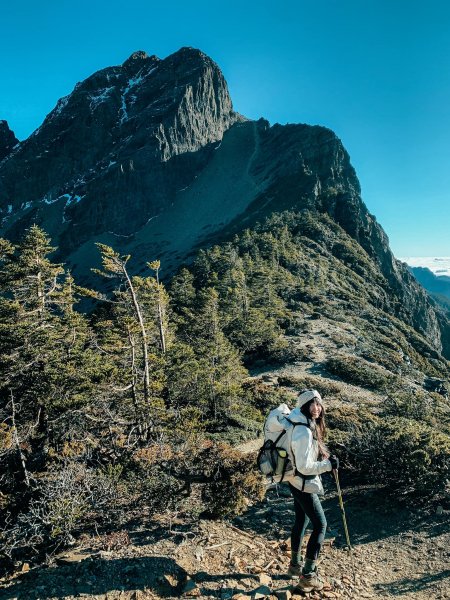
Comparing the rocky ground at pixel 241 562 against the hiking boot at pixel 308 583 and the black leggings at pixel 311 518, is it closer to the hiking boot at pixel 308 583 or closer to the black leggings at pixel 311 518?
the hiking boot at pixel 308 583

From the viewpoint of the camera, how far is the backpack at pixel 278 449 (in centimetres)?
468

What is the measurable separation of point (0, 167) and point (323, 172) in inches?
5244

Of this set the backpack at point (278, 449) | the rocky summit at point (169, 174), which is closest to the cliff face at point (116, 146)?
the rocky summit at point (169, 174)

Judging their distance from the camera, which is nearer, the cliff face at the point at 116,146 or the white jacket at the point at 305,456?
the white jacket at the point at 305,456

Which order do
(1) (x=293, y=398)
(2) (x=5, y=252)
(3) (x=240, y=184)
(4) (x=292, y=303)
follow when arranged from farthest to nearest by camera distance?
(3) (x=240, y=184)
(4) (x=292, y=303)
(1) (x=293, y=398)
(2) (x=5, y=252)

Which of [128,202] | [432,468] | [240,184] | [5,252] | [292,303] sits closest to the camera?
[432,468]

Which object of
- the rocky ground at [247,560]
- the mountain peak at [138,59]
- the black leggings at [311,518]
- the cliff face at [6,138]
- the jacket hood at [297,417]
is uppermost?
the mountain peak at [138,59]

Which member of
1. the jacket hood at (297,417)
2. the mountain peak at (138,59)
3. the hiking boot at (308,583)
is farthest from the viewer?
the mountain peak at (138,59)

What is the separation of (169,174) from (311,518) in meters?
133

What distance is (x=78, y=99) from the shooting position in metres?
159

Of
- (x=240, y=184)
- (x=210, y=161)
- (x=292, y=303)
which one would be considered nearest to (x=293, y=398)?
(x=292, y=303)

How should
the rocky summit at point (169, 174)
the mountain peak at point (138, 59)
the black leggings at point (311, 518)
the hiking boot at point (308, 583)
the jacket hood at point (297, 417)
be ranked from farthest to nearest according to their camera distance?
the mountain peak at point (138, 59) < the rocky summit at point (169, 174) < the hiking boot at point (308, 583) < the black leggings at point (311, 518) < the jacket hood at point (297, 417)

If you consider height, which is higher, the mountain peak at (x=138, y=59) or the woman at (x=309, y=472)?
the mountain peak at (x=138, y=59)

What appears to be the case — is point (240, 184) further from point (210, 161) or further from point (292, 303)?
point (292, 303)
